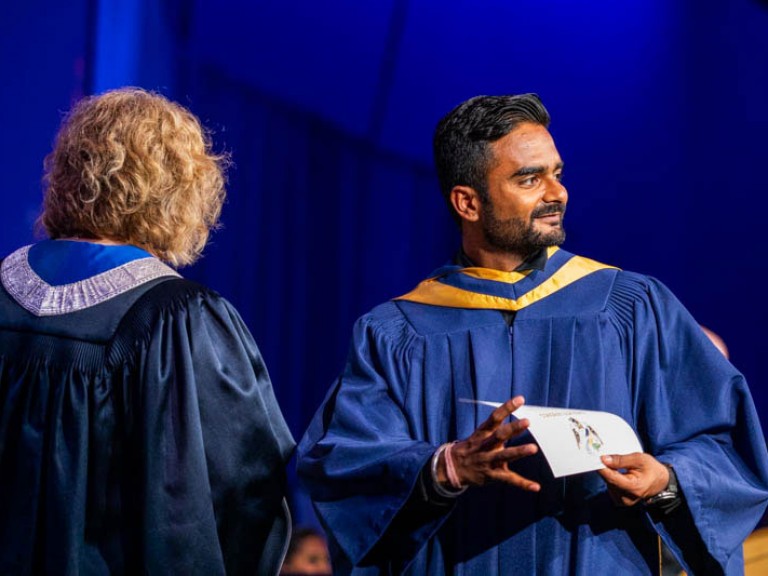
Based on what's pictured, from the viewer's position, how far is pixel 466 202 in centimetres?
253

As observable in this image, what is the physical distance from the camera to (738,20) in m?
5.17

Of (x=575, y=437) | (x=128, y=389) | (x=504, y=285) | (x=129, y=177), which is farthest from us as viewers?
(x=504, y=285)

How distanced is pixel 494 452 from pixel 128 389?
0.76m

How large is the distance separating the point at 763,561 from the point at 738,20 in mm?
2871

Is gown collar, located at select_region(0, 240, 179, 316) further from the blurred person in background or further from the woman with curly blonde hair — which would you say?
the blurred person in background

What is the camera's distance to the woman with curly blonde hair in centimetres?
208

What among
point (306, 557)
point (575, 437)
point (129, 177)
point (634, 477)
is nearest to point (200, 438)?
point (129, 177)

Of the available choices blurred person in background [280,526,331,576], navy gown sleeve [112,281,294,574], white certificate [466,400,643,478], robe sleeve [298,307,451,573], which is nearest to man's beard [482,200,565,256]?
robe sleeve [298,307,451,573]

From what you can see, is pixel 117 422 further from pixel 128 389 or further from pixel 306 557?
pixel 306 557

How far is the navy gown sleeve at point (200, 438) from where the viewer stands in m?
2.08

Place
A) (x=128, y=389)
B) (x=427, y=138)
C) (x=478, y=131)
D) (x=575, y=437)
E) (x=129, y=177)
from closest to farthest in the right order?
(x=575, y=437) → (x=128, y=389) → (x=129, y=177) → (x=478, y=131) → (x=427, y=138)

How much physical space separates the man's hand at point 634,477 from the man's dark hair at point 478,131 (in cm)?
79

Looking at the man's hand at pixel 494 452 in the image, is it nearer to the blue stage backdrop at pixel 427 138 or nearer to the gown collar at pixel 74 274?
the gown collar at pixel 74 274

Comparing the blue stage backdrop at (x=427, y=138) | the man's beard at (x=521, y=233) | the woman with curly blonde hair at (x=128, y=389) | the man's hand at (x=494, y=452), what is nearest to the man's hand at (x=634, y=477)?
the man's hand at (x=494, y=452)
